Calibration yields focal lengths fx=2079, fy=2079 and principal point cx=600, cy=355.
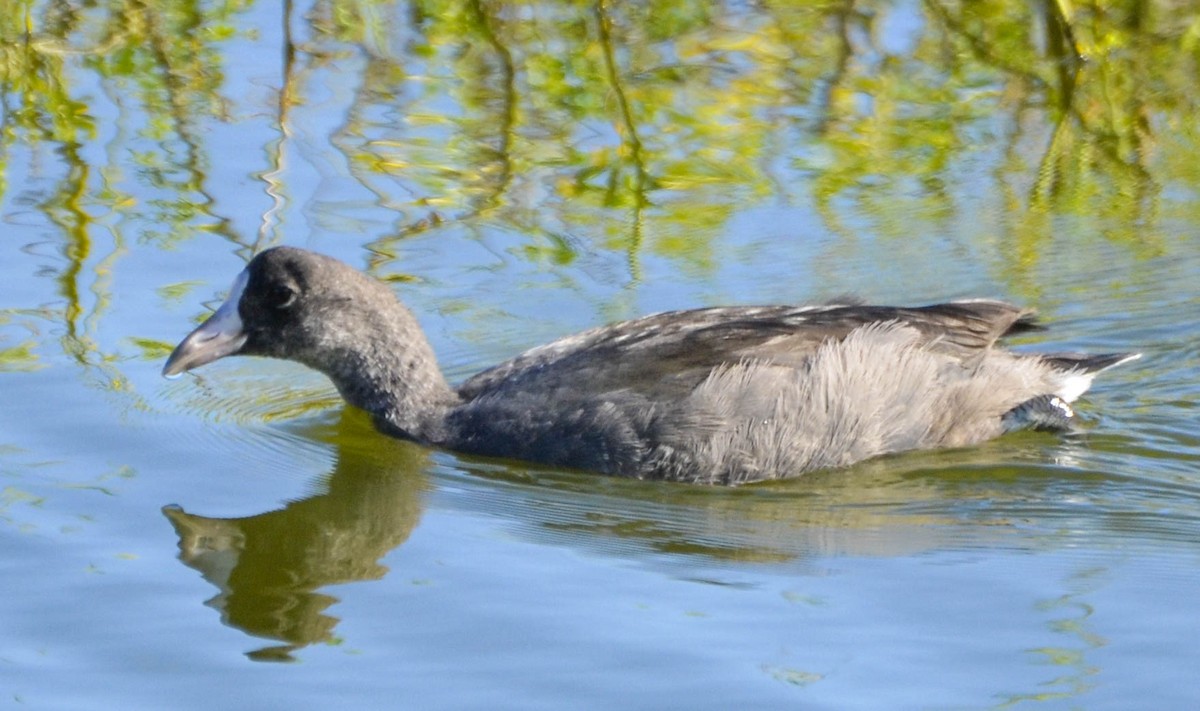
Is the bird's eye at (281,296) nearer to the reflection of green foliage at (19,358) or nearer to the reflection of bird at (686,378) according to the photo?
the reflection of bird at (686,378)

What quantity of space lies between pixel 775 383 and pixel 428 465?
1.41 m

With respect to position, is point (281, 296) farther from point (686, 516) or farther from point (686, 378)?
point (686, 516)

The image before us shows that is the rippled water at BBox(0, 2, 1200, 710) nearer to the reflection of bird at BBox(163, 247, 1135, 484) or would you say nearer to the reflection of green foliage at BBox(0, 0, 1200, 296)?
the reflection of green foliage at BBox(0, 0, 1200, 296)

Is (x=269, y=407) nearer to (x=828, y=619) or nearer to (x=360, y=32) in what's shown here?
(x=828, y=619)

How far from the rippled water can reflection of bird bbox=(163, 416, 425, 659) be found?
22 mm

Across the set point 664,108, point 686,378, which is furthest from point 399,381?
point 664,108

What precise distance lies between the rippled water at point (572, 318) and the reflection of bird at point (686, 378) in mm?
157

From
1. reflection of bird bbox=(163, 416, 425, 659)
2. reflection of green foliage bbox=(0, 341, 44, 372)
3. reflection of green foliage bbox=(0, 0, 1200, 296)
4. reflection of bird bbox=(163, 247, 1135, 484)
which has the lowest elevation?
reflection of bird bbox=(163, 416, 425, 659)

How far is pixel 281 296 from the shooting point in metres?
8.39

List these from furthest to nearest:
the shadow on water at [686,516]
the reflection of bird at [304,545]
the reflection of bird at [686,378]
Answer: the reflection of bird at [686,378]
the shadow on water at [686,516]
the reflection of bird at [304,545]

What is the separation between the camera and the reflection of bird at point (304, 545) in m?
6.64

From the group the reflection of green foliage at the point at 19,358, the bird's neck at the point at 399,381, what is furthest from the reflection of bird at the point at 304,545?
the reflection of green foliage at the point at 19,358

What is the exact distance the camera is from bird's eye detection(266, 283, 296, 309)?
27.5 ft

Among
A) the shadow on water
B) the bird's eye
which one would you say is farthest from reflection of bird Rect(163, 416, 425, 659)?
the bird's eye
